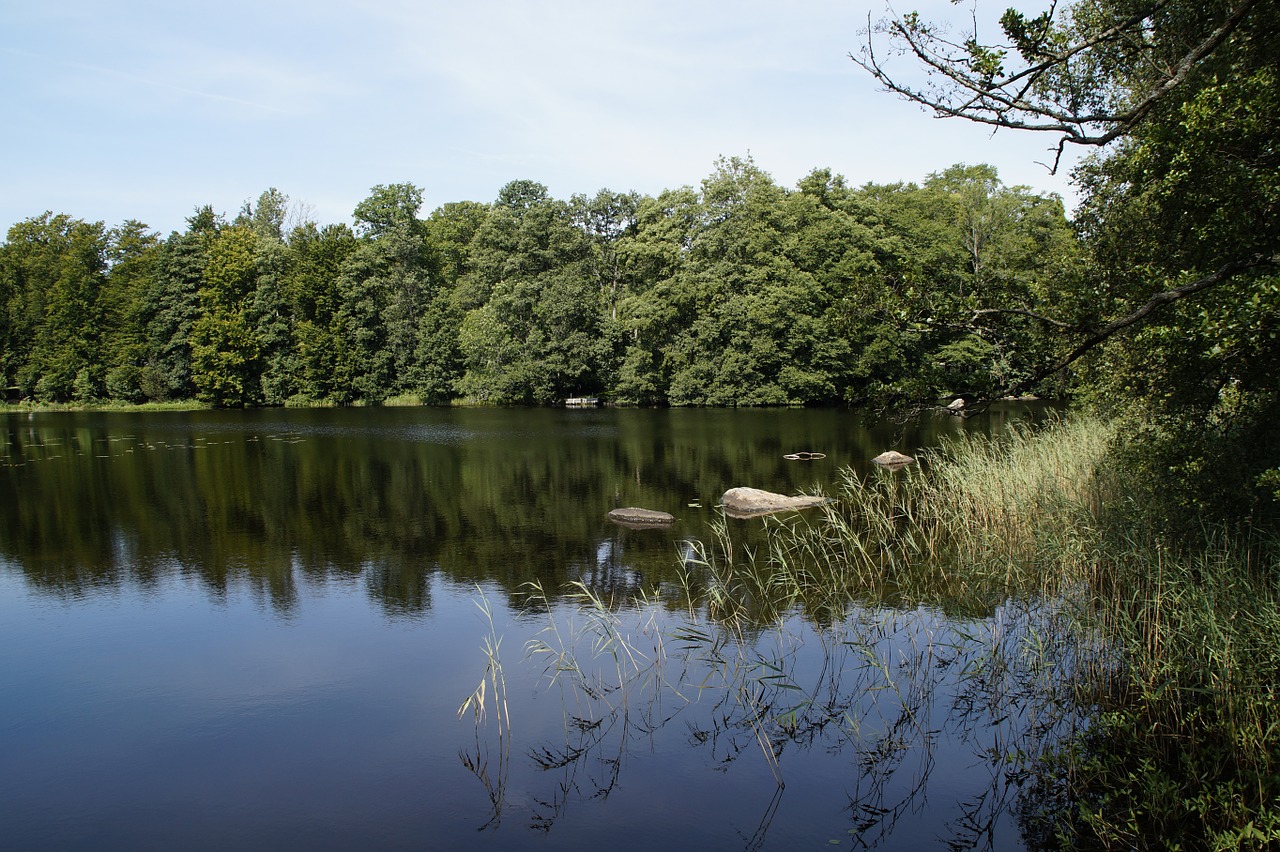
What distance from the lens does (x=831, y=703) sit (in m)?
8.41

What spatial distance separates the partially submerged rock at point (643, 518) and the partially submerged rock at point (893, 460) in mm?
8489

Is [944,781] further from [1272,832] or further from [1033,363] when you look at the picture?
[1033,363]

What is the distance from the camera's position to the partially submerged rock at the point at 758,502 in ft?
58.4

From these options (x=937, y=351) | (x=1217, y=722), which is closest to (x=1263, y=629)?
(x=1217, y=722)

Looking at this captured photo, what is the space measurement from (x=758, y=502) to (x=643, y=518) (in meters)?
2.63

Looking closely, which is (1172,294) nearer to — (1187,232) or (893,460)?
(1187,232)

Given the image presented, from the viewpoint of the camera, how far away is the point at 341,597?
42.1 ft

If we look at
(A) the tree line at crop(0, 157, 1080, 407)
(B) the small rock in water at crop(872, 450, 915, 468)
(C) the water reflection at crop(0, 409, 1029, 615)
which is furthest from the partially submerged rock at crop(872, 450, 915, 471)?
(A) the tree line at crop(0, 157, 1080, 407)

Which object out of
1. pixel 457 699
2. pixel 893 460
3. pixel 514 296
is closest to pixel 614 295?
pixel 514 296

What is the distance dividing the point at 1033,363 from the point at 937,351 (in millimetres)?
46960

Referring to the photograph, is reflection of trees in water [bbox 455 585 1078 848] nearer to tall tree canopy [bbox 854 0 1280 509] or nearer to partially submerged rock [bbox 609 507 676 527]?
tall tree canopy [bbox 854 0 1280 509]

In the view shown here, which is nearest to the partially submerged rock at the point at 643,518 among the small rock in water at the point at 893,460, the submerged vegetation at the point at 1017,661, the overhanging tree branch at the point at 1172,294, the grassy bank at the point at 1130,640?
the submerged vegetation at the point at 1017,661

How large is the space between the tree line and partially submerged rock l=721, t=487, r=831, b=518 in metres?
26.8

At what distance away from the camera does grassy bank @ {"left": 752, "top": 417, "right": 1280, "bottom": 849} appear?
584 centimetres
